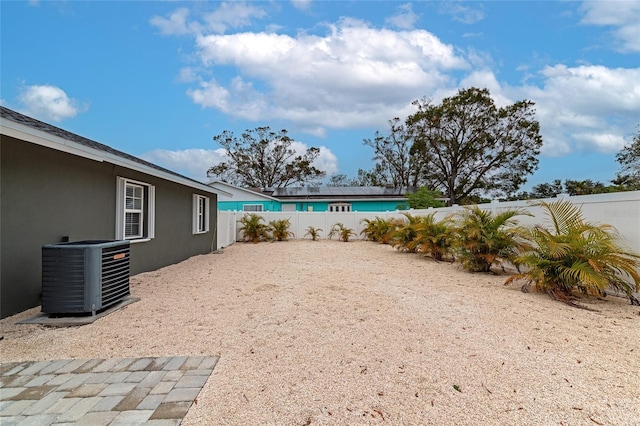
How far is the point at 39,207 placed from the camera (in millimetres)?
4184

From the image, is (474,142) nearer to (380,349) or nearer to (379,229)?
(379,229)

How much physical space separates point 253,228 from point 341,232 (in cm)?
423

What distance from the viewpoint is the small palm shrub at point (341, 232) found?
52.2ft

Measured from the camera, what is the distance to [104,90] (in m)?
→ 9.53

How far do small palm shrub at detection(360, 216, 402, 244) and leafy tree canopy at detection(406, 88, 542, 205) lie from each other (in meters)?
13.2

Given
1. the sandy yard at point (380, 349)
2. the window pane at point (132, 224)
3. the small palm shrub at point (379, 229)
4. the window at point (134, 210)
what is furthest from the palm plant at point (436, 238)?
the window pane at point (132, 224)

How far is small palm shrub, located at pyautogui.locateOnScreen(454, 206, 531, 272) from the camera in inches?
267

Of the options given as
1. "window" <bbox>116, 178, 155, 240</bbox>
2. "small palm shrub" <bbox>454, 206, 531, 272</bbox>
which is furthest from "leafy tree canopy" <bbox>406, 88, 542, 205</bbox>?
"window" <bbox>116, 178, 155, 240</bbox>

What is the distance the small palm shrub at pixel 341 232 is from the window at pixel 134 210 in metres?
10.0

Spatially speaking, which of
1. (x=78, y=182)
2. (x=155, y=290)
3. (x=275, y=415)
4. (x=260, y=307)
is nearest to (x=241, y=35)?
(x=78, y=182)

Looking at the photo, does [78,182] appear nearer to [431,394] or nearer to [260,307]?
[260,307]

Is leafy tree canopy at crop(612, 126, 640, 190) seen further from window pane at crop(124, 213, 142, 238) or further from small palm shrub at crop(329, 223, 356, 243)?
window pane at crop(124, 213, 142, 238)

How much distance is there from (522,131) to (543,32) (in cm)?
1886

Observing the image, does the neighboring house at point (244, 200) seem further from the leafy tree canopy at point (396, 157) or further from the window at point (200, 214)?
the leafy tree canopy at point (396, 157)
